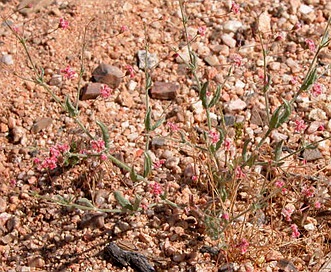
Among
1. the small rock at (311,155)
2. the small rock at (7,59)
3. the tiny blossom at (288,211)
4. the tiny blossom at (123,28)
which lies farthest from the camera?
the small rock at (7,59)

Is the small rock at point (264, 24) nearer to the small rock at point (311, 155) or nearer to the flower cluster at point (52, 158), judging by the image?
the small rock at point (311, 155)

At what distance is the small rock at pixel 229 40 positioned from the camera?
14.5ft

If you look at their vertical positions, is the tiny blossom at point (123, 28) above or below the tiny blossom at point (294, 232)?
above

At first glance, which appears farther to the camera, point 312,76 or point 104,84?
point 104,84

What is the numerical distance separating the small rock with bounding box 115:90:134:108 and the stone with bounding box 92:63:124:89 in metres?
0.09

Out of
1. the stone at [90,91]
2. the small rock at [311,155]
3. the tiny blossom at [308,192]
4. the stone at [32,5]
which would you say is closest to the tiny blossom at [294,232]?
the tiny blossom at [308,192]

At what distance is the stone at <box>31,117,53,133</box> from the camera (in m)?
3.92

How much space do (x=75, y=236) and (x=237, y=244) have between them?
2.83 ft

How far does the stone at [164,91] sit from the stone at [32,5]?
46.7 inches

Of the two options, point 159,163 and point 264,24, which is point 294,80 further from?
point 159,163

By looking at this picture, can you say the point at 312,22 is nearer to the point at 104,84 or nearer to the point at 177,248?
the point at 104,84

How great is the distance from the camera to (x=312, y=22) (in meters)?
4.57

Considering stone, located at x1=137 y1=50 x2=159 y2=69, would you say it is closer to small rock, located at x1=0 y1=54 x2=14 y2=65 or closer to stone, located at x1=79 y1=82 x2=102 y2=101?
stone, located at x1=79 y1=82 x2=102 y2=101

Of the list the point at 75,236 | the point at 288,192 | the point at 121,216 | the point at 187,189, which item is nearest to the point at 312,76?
the point at 288,192
